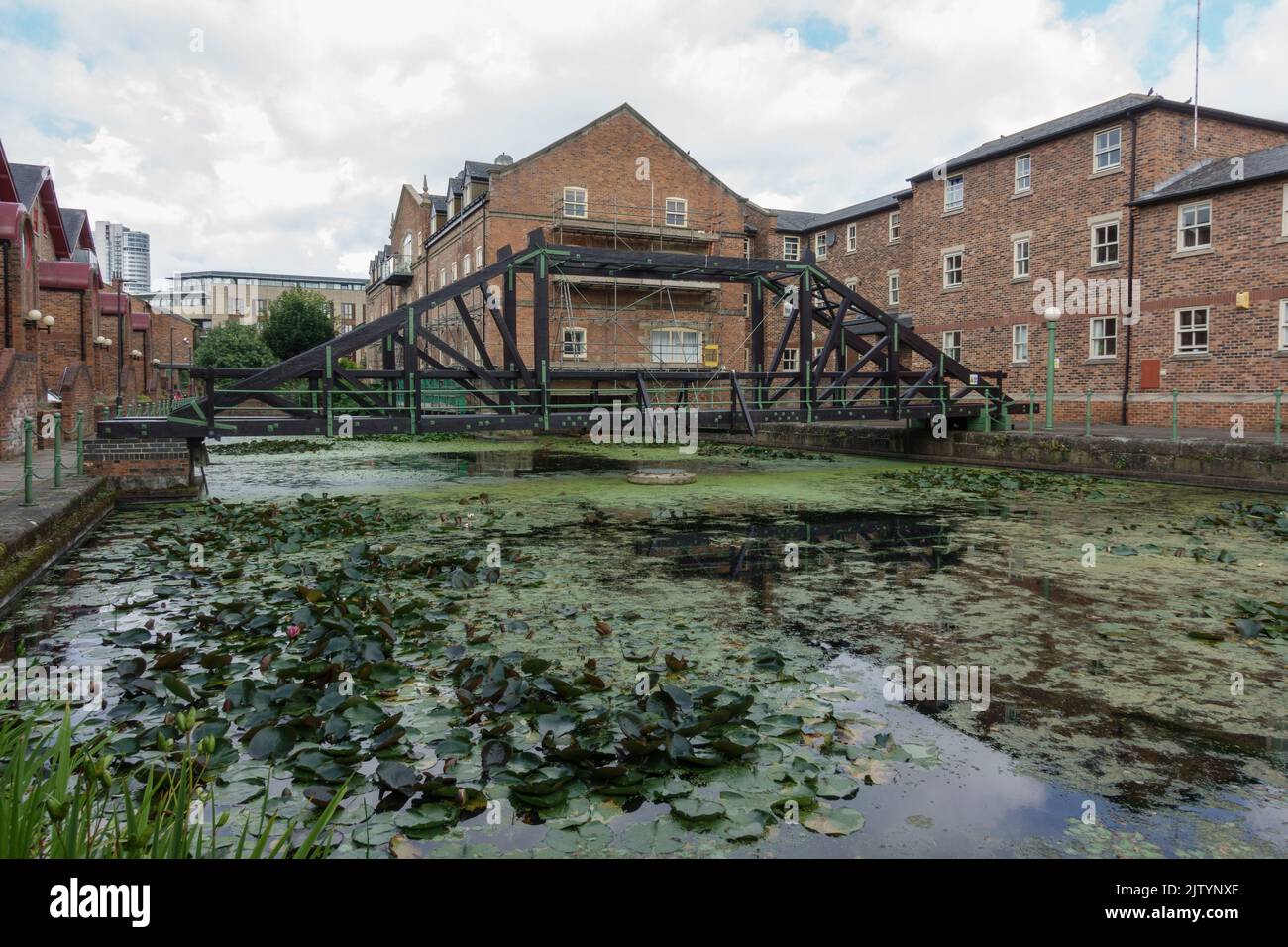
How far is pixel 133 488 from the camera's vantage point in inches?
473

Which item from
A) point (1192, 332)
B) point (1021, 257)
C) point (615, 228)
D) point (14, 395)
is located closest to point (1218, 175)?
point (1192, 332)

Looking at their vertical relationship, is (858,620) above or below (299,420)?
below

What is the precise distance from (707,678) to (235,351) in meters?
61.7

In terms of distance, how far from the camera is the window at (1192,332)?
20828 millimetres

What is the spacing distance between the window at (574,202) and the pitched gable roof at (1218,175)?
19445 mm

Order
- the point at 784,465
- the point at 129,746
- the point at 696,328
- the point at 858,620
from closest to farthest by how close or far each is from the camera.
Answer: the point at 129,746 → the point at 858,620 → the point at 784,465 → the point at 696,328

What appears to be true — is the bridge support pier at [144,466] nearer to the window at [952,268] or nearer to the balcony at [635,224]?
the balcony at [635,224]

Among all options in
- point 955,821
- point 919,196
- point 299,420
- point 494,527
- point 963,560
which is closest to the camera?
point 955,821

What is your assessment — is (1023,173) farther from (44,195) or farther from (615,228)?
(44,195)

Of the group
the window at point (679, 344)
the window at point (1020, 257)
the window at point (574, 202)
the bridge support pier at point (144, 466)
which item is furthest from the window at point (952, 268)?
the bridge support pier at point (144, 466)

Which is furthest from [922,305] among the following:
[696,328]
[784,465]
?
[784,465]
